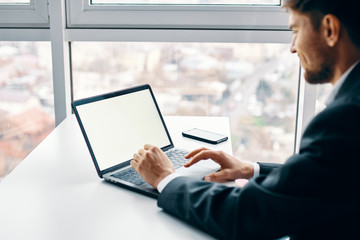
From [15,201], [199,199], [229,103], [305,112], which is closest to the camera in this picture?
[199,199]

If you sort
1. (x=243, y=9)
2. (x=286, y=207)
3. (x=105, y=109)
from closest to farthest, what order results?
1. (x=286, y=207)
2. (x=105, y=109)
3. (x=243, y=9)

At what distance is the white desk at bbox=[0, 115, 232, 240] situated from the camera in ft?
2.82

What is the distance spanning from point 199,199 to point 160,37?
112cm

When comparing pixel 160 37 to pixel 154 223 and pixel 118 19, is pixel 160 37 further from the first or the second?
pixel 154 223

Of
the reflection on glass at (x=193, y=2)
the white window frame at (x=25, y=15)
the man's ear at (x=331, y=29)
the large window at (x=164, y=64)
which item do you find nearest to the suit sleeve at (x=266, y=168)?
the man's ear at (x=331, y=29)

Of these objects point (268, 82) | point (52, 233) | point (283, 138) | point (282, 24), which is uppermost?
point (282, 24)

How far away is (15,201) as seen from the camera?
3.27ft

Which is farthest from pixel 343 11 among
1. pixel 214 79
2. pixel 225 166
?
pixel 214 79

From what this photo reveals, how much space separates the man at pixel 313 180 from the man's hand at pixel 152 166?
0.23 feet

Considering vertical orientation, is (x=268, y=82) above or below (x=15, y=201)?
above

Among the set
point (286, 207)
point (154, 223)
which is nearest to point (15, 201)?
point (154, 223)

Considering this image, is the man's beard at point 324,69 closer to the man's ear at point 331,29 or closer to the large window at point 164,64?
the man's ear at point 331,29

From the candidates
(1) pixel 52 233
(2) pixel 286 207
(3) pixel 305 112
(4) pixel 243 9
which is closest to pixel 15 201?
(1) pixel 52 233

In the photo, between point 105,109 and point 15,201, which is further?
point 105,109
